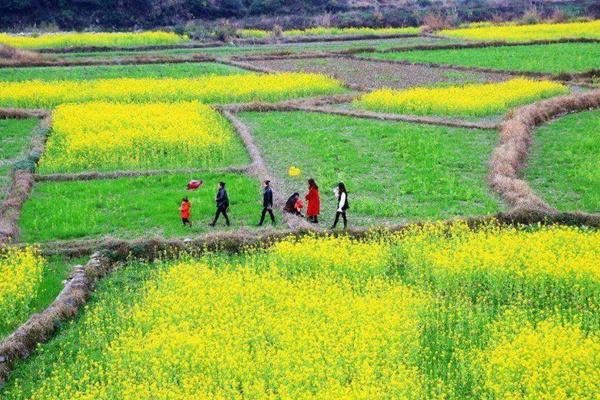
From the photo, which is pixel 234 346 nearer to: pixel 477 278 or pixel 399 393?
pixel 399 393

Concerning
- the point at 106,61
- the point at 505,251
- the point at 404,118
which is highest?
the point at 106,61

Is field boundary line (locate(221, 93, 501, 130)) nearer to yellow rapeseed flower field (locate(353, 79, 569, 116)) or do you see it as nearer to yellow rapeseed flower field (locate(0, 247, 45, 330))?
yellow rapeseed flower field (locate(353, 79, 569, 116))

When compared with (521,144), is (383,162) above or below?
below

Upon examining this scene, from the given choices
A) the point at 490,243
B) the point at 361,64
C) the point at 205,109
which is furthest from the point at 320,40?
the point at 490,243

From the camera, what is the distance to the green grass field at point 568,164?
1595cm

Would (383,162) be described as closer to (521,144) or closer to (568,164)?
(521,144)

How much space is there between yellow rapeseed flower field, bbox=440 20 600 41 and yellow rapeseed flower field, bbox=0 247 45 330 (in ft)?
124

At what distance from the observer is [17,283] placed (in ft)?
36.0

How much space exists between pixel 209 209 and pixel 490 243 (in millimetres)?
5678

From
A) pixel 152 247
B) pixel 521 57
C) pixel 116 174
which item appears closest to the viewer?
pixel 152 247

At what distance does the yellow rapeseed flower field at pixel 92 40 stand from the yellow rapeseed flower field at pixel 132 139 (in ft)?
71.1

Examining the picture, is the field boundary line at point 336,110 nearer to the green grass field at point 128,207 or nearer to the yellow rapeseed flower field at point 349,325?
the green grass field at point 128,207

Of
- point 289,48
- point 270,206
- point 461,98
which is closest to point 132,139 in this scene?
point 270,206

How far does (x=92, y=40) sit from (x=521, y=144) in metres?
32.1
